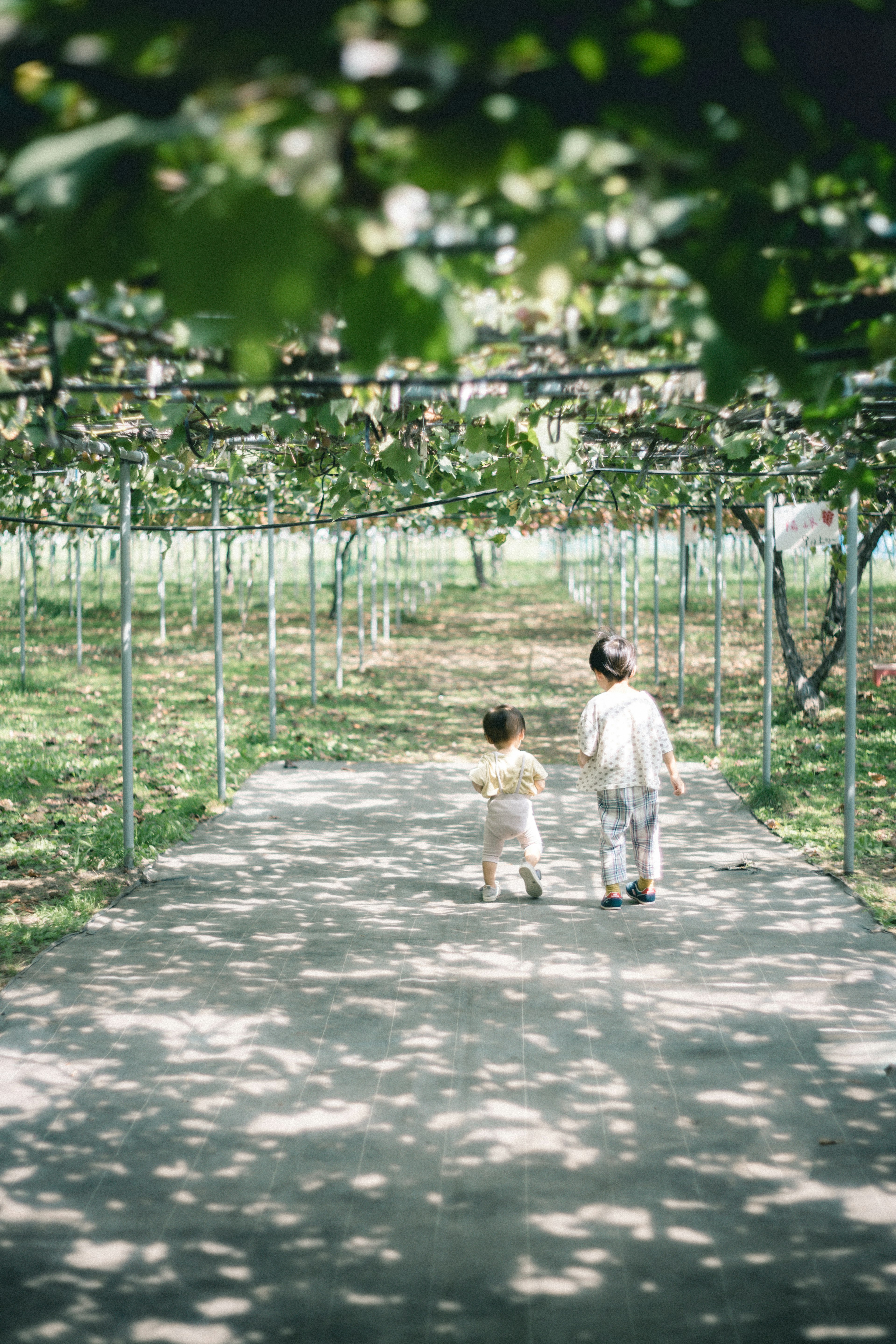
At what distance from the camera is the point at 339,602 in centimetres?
1396

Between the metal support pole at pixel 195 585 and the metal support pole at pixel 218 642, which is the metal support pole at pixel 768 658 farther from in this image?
the metal support pole at pixel 195 585

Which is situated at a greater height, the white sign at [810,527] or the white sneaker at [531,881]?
the white sign at [810,527]

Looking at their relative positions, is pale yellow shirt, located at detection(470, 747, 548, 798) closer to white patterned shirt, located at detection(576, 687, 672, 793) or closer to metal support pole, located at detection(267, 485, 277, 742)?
white patterned shirt, located at detection(576, 687, 672, 793)

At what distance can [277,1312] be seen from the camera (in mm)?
2432

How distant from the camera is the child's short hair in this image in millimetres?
5164

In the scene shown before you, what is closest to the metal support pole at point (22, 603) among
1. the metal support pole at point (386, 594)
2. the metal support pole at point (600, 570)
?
the metal support pole at point (386, 594)

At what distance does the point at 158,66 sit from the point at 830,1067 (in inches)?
137

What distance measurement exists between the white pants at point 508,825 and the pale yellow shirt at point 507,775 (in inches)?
1.5

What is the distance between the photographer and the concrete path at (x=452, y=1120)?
2.48 m

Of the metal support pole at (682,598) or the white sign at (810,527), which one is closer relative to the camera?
the white sign at (810,527)

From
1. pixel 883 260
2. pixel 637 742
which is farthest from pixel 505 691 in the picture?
pixel 883 260

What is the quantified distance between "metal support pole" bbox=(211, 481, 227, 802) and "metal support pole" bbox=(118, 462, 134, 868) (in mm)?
894

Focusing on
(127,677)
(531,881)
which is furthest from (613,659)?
(127,677)

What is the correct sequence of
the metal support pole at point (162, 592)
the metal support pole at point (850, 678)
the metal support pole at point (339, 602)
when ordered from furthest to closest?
the metal support pole at point (162, 592) → the metal support pole at point (339, 602) → the metal support pole at point (850, 678)
